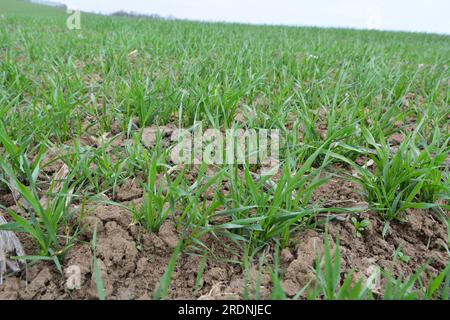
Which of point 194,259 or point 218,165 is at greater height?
point 218,165

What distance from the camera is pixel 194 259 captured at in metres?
0.97

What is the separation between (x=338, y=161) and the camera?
1408 mm

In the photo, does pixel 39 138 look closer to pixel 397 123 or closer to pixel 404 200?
pixel 404 200

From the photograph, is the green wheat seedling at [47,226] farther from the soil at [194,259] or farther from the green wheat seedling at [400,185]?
the green wheat seedling at [400,185]

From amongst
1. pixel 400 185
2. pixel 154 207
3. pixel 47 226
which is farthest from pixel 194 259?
pixel 400 185

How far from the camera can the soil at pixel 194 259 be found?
884mm

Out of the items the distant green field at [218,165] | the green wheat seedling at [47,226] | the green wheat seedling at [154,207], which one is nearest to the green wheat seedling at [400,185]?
the distant green field at [218,165]

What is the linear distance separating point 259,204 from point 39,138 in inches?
39.5

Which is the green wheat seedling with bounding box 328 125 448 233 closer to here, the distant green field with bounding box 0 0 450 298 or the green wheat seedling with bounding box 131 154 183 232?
the distant green field with bounding box 0 0 450 298

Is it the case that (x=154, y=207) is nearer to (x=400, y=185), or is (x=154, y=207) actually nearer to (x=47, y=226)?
(x=47, y=226)

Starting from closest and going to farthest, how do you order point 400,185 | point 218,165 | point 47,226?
point 47,226 < point 400,185 < point 218,165

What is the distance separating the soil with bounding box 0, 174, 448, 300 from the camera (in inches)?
34.8

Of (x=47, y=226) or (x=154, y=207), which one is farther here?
(x=154, y=207)
